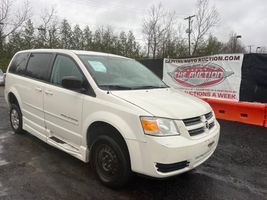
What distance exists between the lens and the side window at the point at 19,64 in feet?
17.4

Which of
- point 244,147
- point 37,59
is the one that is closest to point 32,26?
point 37,59

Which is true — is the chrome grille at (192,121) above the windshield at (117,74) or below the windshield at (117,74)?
below

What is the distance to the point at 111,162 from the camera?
10.7ft

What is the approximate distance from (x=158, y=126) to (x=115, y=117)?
1.88 ft

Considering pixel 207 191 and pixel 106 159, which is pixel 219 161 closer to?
pixel 207 191

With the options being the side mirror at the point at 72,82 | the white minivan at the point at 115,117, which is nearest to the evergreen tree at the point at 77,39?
the white minivan at the point at 115,117

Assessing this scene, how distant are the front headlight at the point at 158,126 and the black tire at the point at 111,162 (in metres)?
0.45

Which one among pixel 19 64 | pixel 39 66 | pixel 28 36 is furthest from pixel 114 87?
pixel 28 36

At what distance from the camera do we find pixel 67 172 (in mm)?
3764

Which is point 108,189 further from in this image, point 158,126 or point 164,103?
point 164,103

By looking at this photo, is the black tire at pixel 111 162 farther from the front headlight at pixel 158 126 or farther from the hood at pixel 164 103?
the hood at pixel 164 103

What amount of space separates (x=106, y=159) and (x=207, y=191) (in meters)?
1.43

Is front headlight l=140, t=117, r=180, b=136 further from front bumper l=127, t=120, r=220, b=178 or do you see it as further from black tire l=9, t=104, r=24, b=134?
black tire l=9, t=104, r=24, b=134

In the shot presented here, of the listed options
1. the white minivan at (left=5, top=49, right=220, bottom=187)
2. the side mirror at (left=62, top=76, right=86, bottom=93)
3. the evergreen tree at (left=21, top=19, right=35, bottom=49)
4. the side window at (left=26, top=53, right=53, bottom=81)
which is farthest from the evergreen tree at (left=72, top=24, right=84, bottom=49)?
the side mirror at (left=62, top=76, right=86, bottom=93)
